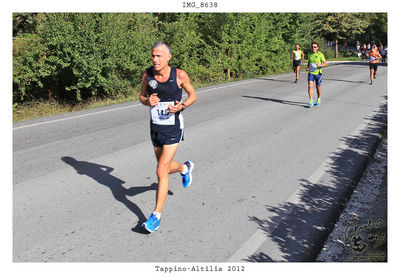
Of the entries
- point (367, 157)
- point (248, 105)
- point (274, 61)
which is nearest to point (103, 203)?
point (367, 157)

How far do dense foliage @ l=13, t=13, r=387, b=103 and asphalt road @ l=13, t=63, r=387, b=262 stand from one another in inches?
136

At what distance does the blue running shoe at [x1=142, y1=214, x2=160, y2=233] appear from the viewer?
3.97 meters

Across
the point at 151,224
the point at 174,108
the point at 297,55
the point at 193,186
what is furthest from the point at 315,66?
the point at 151,224

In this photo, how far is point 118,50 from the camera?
44.7 ft

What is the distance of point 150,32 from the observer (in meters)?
16.4

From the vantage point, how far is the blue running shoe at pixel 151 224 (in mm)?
3973

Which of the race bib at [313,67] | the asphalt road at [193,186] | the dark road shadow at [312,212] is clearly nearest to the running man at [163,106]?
the asphalt road at [193,186]

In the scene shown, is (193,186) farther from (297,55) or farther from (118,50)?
(297,55)

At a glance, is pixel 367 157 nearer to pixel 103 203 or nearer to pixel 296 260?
pixel 296 260

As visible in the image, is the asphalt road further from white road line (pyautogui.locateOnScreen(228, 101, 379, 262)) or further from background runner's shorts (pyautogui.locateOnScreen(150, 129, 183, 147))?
background runner's shorts (pyautogui.locateOnScreen(150, 129, 183, 147))

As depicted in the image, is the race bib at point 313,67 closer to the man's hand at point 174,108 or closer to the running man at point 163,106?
the running man at point 163,106

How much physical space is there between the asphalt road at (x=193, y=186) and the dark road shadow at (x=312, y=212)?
0.05 feet

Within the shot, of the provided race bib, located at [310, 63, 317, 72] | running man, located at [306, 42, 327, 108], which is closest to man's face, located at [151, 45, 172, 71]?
running man, located at [306, 42, 327, 108]

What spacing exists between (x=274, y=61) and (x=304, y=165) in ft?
63.8
